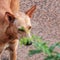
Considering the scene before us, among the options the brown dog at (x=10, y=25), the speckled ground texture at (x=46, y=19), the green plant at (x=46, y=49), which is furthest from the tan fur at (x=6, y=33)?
the green plant at (x=46, y=49)

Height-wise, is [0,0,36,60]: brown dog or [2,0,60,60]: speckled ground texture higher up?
[2,0,60,60]: speckled ground texture

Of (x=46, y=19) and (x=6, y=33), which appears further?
(x=46, y=19)

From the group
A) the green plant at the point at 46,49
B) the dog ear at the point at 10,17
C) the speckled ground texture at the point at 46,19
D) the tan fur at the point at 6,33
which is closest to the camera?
the green plant at the point at 46,49

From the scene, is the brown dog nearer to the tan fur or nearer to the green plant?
the tan fur

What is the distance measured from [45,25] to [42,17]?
34 cm

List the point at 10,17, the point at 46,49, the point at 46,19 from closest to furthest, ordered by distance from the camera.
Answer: the point at 46,49, the point at 10,17, the point at 46,19

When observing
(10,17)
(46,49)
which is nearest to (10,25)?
(10,17)

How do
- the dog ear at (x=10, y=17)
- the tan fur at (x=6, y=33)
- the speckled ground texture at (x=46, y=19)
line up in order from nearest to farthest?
the dog ear at (x=10, y=17)
the tan fur at (x=6, y=33)
the speckled ground texture at (x=46, y=19)

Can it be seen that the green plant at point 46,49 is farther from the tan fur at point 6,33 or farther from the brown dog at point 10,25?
the tan fur at point 6,33

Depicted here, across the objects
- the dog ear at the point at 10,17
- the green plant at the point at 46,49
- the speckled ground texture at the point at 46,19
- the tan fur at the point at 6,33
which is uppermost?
the speckled ground texture at the point at 46,19

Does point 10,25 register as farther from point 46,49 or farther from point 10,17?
point 46,49

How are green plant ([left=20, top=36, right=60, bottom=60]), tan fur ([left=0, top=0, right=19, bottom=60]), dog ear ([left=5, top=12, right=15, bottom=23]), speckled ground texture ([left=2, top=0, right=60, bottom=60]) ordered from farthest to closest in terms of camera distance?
speckled ground texture ([left=2, top=0, right=60, bottom=60]) < tan fur ([left=0, top=0, right=19, bottom=60]) < dog ear ([left=5, top=12, right=15, bottom=23]) < green plant ([left=20, top=36, right=60, bottom=60])

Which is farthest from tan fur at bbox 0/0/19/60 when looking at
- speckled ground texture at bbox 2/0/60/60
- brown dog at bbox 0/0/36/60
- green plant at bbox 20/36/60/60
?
green plant at bbox 20/36/60/60

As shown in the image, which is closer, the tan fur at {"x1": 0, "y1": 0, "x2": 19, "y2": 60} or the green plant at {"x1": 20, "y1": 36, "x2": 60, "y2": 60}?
the green plant at {"x1": 20, "y1": 36, "x2": 60, "y2": 60}
